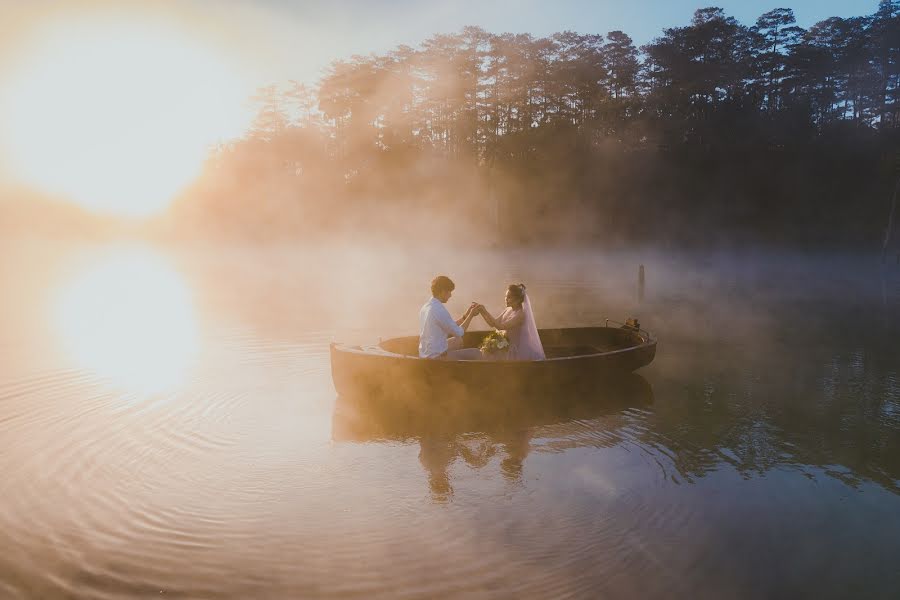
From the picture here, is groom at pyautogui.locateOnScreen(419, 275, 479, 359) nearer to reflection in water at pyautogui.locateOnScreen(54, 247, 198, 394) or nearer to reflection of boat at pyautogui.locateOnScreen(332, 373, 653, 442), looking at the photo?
reflection of boat at pyautogui.locateOnScreen(332, 373, 653, 442)

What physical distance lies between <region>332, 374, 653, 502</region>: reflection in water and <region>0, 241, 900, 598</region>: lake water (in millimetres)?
65

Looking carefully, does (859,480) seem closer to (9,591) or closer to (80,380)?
(9,591)

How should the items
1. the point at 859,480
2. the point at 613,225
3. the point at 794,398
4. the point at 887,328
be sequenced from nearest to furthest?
1. the point at 859,480
2. the point at 794,398
3. the point at 887,328
4. the point at 613,225

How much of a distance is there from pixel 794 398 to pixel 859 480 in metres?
4.31

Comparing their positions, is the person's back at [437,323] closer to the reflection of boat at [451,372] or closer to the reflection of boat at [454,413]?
the reflection of boat at [451,372]

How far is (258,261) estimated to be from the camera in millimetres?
53812

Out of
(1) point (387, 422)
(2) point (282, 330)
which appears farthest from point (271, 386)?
(2) point (282, 330)

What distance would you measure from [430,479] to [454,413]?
269 centimetres

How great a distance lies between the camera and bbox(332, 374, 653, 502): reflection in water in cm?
889

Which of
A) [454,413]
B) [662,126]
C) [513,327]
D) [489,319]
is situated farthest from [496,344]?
[662,126]

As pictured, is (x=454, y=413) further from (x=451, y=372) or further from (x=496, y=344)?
(x=496, y=344)

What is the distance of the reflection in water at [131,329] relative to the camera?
45.0ft

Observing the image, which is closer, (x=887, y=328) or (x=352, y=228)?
(x=887, y=328)

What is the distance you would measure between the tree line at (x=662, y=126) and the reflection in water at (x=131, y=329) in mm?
30286
